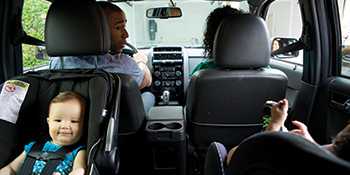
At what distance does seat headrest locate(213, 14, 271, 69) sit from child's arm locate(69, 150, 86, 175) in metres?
1.00

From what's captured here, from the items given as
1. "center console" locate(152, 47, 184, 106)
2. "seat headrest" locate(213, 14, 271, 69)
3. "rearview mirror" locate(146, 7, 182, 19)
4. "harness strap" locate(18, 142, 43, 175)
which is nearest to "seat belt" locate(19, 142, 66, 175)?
"harness strap" locate(18, 142, 43, 175)

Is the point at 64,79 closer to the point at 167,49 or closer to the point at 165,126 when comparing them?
the point at 165,126

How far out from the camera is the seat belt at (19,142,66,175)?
74.8 inches

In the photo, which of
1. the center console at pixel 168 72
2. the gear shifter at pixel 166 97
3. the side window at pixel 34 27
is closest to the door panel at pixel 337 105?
the gear shifter at pixel 166 97

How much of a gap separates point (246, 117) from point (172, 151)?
1.78 ft

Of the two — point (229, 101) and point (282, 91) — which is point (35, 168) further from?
point (282, 91)

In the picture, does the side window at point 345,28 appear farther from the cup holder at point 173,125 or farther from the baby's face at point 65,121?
the baby's face at point 65,121

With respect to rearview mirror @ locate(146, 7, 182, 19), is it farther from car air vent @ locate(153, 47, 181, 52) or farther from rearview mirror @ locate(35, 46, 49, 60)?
rearview mirror @ locate(35, 46, 49, 60)

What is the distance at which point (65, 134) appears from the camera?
1.94m

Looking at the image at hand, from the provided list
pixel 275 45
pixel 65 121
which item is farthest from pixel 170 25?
pixel 65 121

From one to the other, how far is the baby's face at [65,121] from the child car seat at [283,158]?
1.23m

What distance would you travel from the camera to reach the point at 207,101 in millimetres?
2404

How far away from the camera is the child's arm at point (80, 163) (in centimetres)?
184

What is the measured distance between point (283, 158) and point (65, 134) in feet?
4.81
